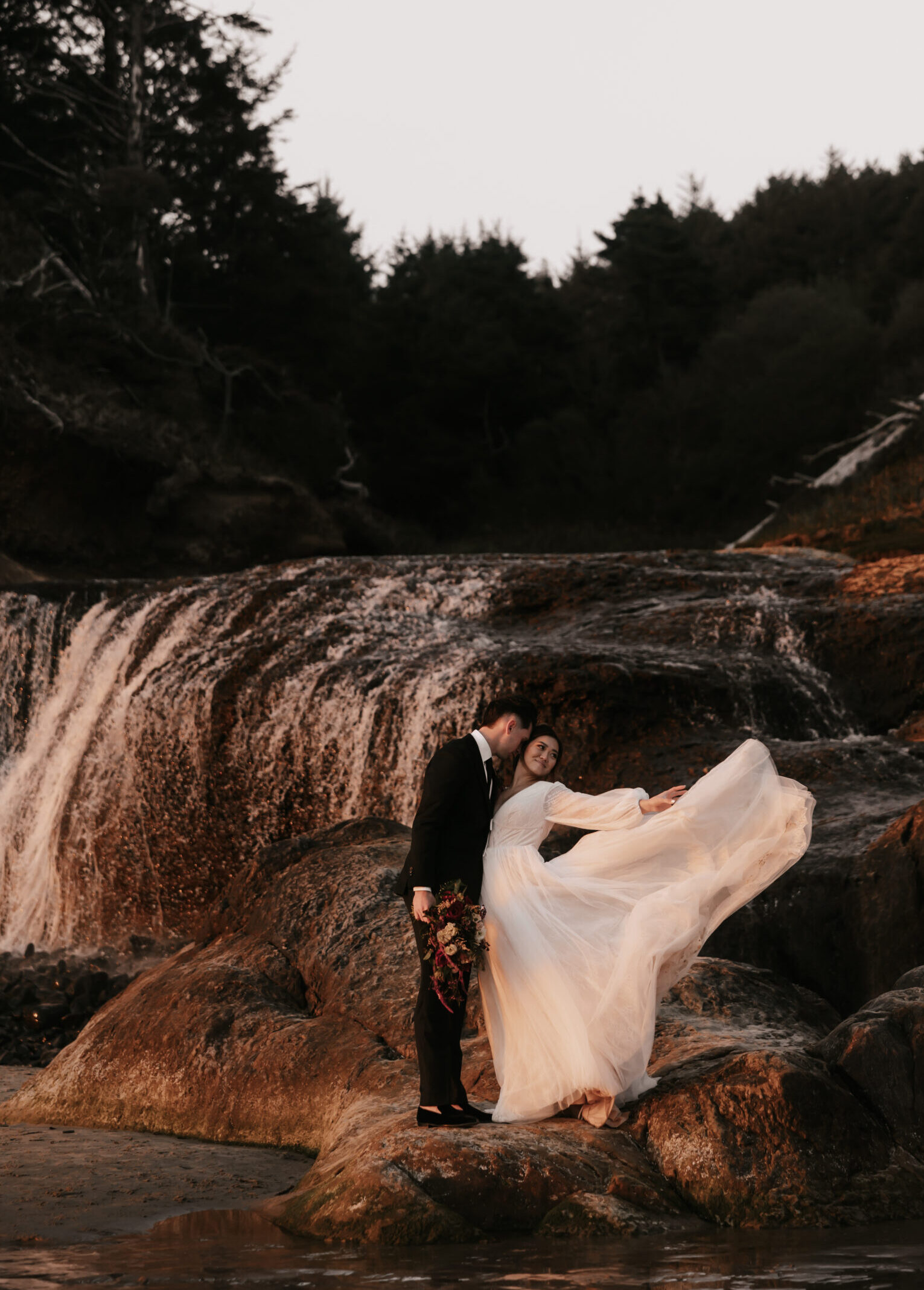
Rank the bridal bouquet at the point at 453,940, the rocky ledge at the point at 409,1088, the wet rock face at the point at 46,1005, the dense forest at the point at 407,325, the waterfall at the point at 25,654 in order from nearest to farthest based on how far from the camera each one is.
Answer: the rocky ledge at the point at 409,1088, the bridal bouquet at the point at 453,940, the wet rock face at the point at 46,1005, the waterfall at the point at 25,654, the dense forest at the point at 407,325

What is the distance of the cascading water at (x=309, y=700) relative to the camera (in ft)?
41.3

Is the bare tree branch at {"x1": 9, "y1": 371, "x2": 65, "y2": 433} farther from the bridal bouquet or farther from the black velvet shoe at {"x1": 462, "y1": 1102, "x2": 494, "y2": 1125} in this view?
the black velvet shoe at {"x1": 462, "y1": 1102, "x2": 494, "y2": 1125}

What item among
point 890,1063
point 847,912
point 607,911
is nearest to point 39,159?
point 847,912

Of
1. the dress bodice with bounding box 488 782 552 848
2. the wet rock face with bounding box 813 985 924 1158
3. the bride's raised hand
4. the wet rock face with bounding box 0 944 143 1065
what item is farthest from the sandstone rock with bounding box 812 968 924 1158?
the wet rock face with bounding box 0 944 143 1065

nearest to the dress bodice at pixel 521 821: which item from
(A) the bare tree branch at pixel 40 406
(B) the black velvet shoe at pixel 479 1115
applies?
(B) the black velvet shoe at pixel 479 1115

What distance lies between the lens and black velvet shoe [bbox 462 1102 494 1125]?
5.38 m

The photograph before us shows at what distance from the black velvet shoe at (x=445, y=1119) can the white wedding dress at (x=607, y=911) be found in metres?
0.16

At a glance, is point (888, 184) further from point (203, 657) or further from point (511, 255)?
point (203, 657)

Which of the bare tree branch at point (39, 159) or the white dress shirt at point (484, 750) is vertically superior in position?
the bare tree branch at point (39, 159)

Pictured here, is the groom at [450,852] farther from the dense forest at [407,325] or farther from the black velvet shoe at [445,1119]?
the dense forest at [407,325]

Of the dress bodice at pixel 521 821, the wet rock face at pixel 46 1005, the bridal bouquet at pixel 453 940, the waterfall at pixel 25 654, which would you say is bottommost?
the wet rock face at pixel 46 1005

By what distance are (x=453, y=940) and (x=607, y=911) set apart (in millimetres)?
676

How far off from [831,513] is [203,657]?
14235 millimetres

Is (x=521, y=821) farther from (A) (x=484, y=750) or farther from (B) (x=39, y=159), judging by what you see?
(B) (x=39, y=159)
